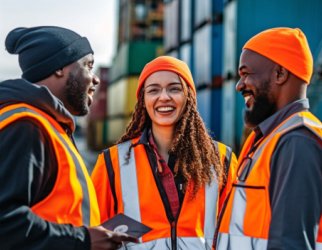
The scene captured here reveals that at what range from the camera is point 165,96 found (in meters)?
3.50

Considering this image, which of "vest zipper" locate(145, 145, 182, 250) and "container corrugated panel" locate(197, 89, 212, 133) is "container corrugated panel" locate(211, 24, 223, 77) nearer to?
"container corrugated panel" locate(197, 89, 212, 133)

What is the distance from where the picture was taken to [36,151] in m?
2.16

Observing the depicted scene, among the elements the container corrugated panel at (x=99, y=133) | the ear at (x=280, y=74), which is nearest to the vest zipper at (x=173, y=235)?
the ear at (x=280, y=74)

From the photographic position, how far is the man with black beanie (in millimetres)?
2119

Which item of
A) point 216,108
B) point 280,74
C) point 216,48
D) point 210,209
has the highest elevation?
point 280,74

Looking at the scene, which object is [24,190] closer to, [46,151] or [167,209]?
[46,151]

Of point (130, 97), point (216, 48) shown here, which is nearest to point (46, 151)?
point (216, 48)

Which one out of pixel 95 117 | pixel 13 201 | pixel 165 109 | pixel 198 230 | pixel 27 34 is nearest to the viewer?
pixel 13 201

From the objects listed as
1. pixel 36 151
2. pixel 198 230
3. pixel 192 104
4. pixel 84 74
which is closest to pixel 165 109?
pixel 192 104

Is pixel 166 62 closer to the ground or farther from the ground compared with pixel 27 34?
closer to the ground

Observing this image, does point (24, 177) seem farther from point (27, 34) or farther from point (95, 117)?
point (95, 117)

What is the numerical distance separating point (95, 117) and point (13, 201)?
45176 millimetres

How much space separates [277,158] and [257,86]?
0.41 m

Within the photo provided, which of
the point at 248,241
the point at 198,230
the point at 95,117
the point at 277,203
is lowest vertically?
the point at 95,117
